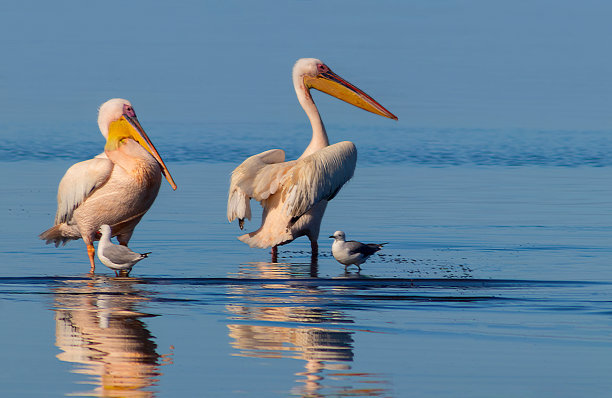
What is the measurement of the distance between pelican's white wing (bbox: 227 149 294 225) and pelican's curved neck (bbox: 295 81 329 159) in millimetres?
438

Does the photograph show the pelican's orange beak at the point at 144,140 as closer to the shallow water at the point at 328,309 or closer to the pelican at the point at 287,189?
the pelican at the point at 287,189

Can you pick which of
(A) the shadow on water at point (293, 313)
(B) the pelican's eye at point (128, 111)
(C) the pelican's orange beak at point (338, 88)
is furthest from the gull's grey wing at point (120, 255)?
(C) the pelican's orange beak at point (338, 88)

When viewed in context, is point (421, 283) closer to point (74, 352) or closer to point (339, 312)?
point (339, 312)

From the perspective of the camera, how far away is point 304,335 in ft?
17.2

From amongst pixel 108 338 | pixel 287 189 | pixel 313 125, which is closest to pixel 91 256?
pixel 287 189

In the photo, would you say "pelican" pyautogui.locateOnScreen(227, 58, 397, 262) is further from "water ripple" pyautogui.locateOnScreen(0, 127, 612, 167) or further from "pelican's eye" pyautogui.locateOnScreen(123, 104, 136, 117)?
"water ripple" pyautogui.locateOnScreen(0, 127, 612, 167)

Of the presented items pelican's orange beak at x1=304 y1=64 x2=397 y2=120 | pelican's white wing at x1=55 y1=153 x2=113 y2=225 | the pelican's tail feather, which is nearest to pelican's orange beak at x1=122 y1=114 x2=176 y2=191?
pelican's white wing at x1=55 y1=153 x2=113 y2=225

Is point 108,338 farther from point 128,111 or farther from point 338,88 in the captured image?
point 338,88

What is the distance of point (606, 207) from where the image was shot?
428 inches

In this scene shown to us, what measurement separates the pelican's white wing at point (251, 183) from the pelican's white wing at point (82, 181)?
3.02 feet

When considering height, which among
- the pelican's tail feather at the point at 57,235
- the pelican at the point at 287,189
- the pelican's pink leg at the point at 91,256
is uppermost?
the pelican at the point at 287,189

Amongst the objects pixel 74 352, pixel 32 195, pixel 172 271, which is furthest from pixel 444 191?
pixel 74 352

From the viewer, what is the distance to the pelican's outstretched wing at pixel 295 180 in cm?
789

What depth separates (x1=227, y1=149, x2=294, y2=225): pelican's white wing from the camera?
7965 millimetres
